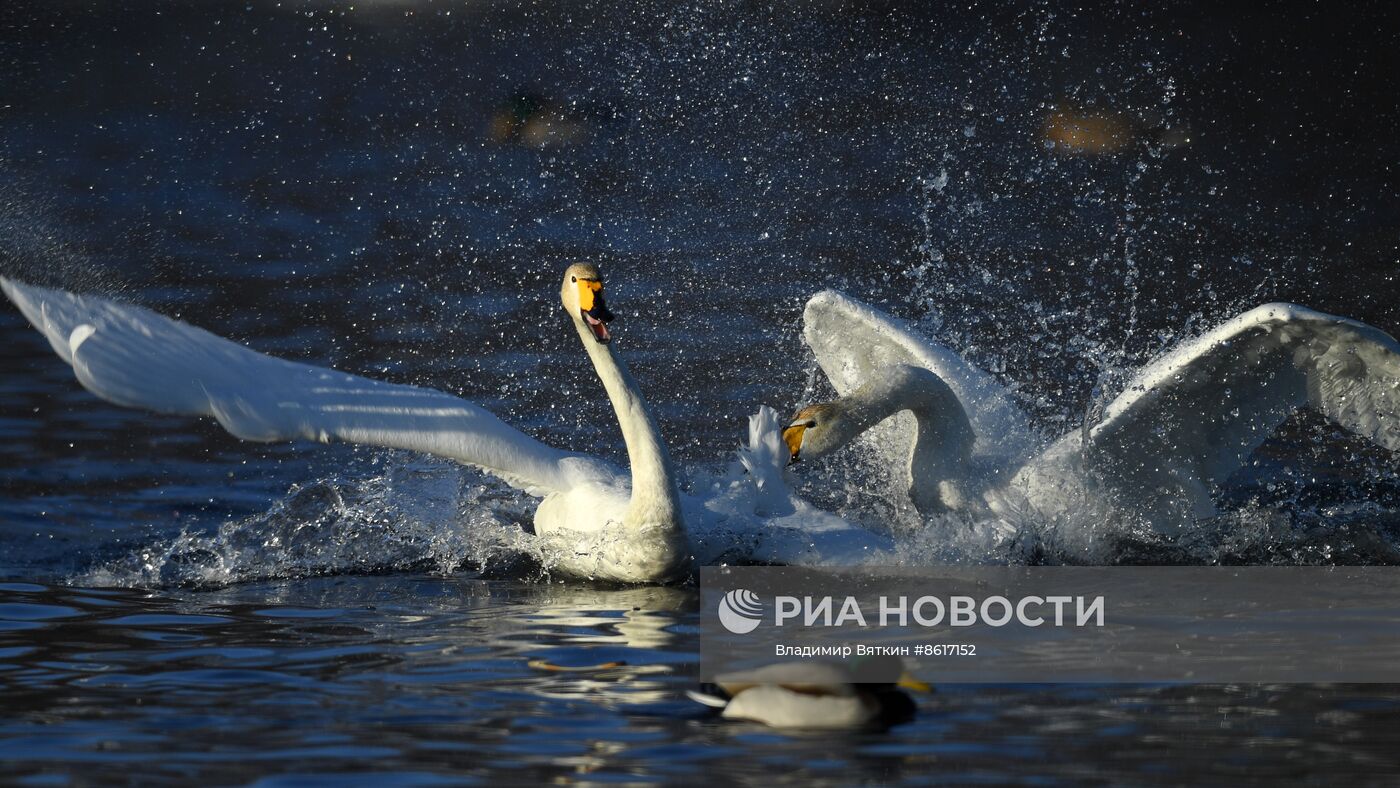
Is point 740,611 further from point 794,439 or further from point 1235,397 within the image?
point 1235,397

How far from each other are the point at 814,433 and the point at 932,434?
80 cm

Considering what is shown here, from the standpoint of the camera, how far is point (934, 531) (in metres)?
8.95

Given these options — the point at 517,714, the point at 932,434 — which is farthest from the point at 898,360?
the point at 517,714

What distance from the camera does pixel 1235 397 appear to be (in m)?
9.02

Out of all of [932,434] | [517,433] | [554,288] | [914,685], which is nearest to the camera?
[914,685]

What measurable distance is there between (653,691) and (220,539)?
12.0 ft

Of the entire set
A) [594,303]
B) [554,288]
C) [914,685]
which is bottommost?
[914,685]

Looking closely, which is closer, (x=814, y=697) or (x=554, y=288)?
(x=814, y=697)

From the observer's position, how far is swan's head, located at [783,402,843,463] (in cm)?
886

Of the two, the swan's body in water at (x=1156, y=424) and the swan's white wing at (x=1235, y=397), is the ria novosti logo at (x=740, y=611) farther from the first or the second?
the swan's white wing at (x=1235, y=397)

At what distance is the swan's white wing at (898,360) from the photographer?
9984 mm

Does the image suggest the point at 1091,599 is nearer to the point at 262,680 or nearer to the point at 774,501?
the point at 774,501

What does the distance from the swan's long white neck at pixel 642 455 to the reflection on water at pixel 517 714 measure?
495 millimetres

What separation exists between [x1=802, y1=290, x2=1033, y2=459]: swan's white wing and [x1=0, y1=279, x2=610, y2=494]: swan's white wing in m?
2.26
